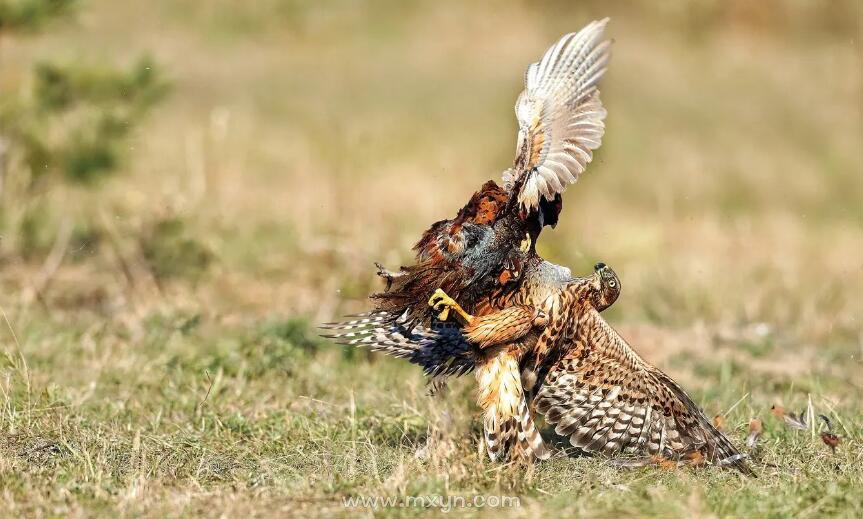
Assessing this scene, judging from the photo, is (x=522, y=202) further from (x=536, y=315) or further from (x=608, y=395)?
(x=608, y=395)

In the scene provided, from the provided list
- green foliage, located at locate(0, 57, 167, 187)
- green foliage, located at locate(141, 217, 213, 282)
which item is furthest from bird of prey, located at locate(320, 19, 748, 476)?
green foliage, located at locate(0, 57, 167, 187)

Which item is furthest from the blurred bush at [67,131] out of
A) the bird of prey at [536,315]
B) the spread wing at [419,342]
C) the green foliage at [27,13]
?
the bird of prey at [536,315]

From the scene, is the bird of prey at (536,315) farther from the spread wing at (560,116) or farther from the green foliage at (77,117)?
the green foliage at (77,117)

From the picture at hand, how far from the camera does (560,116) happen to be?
4965 millimetres

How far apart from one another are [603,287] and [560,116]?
2.46 ft

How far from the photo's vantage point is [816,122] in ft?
60.8

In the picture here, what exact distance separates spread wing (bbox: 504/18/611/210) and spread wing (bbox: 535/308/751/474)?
619 mm

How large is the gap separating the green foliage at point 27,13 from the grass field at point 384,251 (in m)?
0.55

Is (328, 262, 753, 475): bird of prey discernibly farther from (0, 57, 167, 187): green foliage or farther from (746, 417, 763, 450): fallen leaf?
(0, 57, 167, 187): green foliage

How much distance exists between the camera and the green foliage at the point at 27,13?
8.74 m

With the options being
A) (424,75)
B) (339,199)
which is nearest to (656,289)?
(339,199)

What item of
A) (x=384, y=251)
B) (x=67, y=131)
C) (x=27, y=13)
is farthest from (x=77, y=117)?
(x=384, y=251)

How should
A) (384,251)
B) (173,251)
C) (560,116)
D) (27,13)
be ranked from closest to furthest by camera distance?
(560,116), (27,13), (173,251), (384,251)

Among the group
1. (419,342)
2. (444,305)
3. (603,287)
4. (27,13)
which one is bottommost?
(27,13)
